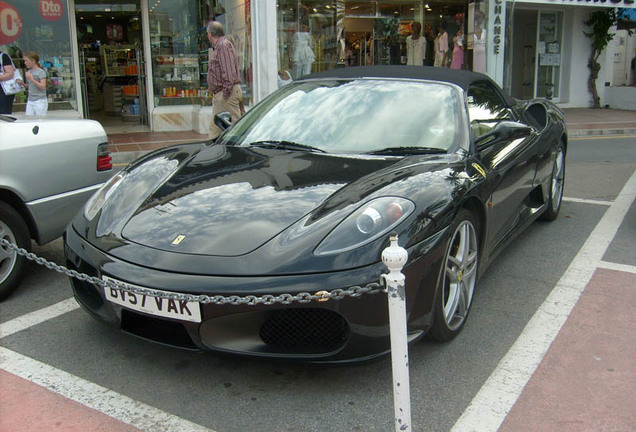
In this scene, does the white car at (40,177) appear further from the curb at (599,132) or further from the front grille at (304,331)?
the curb at (599,132)

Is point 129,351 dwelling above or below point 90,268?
below

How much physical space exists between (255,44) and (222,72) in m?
4.34

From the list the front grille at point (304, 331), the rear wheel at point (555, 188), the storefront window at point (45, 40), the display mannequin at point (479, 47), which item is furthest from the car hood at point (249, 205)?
the display mannequin at point (479, 47)

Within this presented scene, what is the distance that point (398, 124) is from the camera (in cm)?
368

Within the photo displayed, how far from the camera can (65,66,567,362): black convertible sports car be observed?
254 centimetres

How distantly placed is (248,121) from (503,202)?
1.77 meters

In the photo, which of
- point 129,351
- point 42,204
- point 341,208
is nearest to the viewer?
point 341,208

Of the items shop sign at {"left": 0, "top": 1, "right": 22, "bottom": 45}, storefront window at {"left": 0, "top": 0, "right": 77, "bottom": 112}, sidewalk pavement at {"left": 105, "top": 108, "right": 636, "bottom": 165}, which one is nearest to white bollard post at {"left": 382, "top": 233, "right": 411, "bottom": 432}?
sidewalk pavement at {"left": 105, "top": 108, "right": 636, "bottom": 165}

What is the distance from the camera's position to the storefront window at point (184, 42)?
12953 mm

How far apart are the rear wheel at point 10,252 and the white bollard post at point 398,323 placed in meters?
2.74

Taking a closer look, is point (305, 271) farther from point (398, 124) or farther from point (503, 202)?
point (503, 202)

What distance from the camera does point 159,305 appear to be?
101 inches

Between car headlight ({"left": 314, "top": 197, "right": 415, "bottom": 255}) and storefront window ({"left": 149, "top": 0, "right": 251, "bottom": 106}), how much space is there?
35.1ft

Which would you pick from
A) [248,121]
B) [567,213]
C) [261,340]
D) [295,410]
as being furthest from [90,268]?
[567,213]
